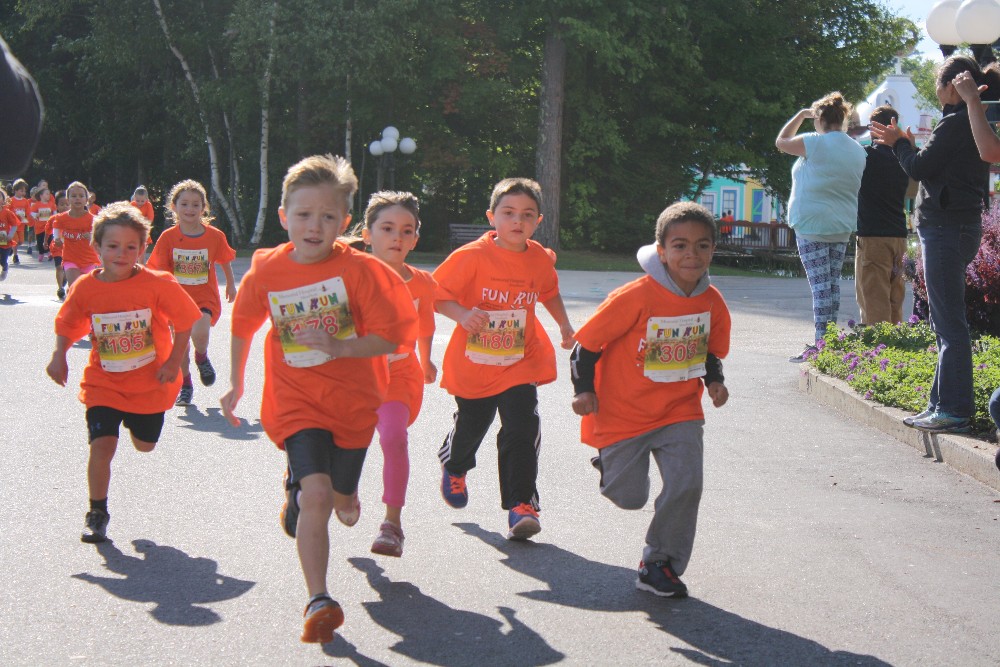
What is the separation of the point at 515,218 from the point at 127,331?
193cm

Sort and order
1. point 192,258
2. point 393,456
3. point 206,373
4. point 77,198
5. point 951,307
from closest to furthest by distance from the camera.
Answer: point 393,456 < point 951,307 < point 192,258 < point 206,373 < point 77,198

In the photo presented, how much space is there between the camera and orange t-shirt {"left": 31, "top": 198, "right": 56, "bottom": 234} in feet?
89.1

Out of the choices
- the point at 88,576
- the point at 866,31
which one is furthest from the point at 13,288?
the point at 866,31

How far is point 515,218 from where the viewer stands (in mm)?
6105

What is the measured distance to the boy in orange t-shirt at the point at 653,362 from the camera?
5.14 metres

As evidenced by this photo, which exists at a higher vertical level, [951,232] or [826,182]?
[826,182]

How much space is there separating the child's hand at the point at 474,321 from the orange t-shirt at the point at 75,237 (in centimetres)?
1068

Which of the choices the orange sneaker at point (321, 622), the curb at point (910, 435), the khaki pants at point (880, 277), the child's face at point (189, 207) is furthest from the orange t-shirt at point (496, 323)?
the khaki pants at point (880, 277)

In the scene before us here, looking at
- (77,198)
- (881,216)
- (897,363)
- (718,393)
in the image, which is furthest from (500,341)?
(77,198)

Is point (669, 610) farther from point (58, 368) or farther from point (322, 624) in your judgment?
point (58, 368)

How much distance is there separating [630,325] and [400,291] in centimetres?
100

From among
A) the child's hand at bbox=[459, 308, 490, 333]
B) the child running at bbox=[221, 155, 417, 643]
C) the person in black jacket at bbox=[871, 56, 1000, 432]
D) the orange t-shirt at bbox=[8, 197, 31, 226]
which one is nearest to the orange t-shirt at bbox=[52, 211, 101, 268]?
the child's hand at bbox=[459, 308, 490, 333]

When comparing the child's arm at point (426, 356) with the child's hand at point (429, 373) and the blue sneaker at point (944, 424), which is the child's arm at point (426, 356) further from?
the blue sneaker at point (944, 424)

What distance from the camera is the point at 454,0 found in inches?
1394
